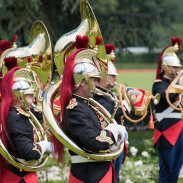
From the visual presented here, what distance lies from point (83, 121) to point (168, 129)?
285 centimetres

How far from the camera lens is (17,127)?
3.77 metres

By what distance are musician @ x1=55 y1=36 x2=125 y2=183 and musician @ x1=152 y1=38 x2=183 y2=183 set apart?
2.48 m

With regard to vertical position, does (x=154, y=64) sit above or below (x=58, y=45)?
below

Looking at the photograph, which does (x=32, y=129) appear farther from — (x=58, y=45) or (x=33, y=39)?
(x=33, y=39)

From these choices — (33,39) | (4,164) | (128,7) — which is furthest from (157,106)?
(128,7)

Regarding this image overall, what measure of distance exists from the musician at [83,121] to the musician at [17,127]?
15.0 inches

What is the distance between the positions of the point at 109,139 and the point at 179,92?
2671mm

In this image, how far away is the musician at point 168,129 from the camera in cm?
601

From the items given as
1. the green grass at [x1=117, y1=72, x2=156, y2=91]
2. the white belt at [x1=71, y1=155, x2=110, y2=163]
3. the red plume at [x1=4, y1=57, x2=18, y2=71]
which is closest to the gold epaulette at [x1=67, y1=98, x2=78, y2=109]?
the white belt at [x1=71, y1=155, x2=110, y2=163]

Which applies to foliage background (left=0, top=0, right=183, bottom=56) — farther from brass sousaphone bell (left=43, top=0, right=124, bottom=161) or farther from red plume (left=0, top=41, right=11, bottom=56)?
brass sousaphone bell (left=43, top=0, right=124, bottom=161)

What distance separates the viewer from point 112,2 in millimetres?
45438

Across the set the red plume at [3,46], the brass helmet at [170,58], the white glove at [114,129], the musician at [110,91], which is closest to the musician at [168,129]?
the brass helmet at [170,58]

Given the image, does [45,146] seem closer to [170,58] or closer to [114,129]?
[114,129]

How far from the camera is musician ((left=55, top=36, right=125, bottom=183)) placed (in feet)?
11.3
